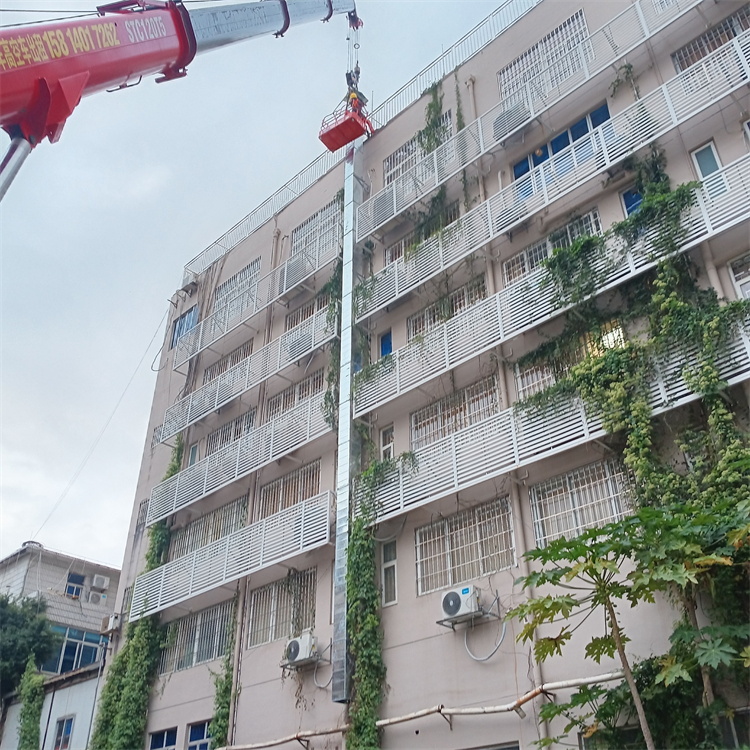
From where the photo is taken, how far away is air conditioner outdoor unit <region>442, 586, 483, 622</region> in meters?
13.0

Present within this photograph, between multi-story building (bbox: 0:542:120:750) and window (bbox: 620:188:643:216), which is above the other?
window (bbox: 620:188:643:216)

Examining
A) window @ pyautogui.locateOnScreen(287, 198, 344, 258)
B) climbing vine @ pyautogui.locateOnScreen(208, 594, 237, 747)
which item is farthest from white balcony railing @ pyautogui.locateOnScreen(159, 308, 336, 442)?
climbing vine @ pyautogui.locateOnScreen(208, 594, 237, 747)

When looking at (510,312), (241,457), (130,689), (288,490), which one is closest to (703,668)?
(510,312)

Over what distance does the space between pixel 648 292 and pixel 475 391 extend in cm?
424

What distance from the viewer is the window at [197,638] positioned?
18.4 metres

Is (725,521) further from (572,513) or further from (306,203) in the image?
(306,203)

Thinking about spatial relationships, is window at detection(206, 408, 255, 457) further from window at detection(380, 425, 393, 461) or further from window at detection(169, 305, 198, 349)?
window at detection(380, 425, 393, 461)

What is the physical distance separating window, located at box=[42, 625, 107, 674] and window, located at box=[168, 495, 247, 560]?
31.3 ft

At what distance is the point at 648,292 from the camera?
44.1 ft

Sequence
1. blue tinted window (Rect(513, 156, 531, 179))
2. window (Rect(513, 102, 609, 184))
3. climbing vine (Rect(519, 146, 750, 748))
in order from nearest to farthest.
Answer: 1. climbing vine (Rect(519, 146, 750, 748))
2. window (Rect(513, 102, 609, 184))
3. blue tinted window (Rect(513, 156, 531, 179))

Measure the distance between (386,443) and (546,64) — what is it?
33.8 ft

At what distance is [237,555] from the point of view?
1792cm

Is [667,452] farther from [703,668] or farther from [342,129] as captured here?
[342,129]

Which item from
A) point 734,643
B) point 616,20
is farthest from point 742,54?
point 734,643
